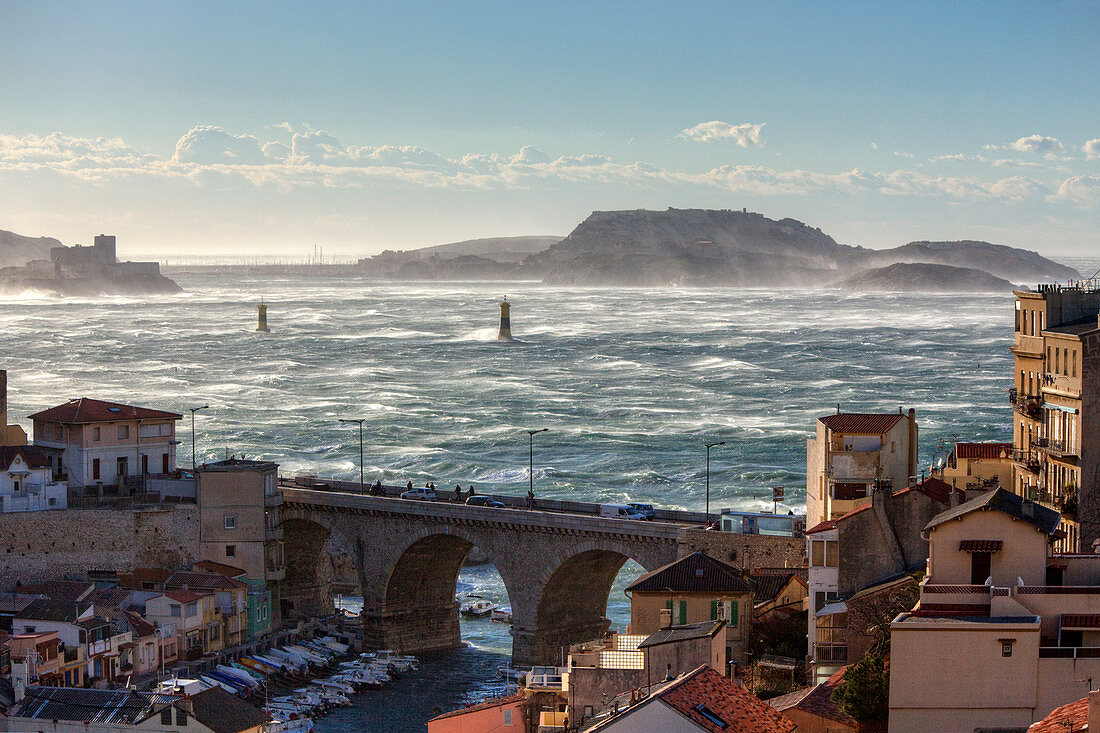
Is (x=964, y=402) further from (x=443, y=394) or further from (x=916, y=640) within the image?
(x=916, y=640)

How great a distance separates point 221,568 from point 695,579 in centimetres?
2390

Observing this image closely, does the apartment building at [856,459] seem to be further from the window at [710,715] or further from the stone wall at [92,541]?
the stone wall at [92,541]

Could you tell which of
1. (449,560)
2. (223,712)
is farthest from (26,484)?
(223,712)

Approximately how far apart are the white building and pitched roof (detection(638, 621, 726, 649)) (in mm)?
33440

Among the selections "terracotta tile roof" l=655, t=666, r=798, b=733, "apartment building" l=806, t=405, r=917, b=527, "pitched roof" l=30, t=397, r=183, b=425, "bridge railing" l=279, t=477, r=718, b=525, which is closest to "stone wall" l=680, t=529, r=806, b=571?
"apartment building" l=806, t=405, r=917, b=527

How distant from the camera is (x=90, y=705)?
4650 centimetres

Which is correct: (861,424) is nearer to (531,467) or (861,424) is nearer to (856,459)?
(856,459)

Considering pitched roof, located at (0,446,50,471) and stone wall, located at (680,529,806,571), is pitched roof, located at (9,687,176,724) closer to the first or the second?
stone wall, located at (680,529,806,571)

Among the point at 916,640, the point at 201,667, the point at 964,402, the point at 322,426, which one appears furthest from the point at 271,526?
the point at 964,402

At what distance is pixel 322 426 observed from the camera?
13525cm

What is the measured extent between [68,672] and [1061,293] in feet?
115

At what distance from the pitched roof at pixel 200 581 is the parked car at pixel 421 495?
381 inches

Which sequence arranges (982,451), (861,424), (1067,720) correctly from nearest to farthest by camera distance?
(1067,720) < (861,424) < (982,451)

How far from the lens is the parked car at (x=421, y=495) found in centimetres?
7044
